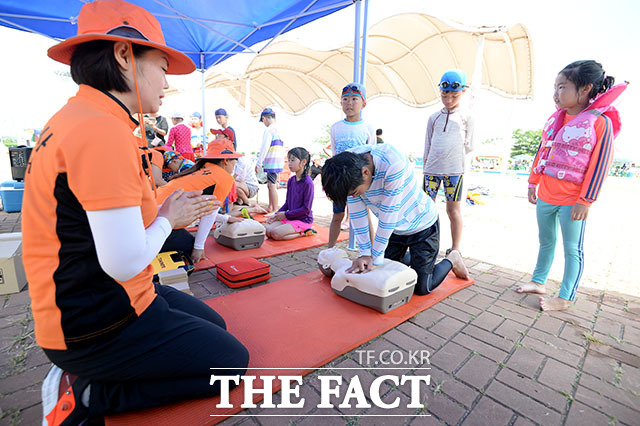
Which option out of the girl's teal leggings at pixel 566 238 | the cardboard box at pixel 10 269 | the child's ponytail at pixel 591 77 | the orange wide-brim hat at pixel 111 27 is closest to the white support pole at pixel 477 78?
the child's ponytail at pixel 591 77

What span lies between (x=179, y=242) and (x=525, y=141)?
164 ft

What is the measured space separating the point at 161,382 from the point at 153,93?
1.30 m

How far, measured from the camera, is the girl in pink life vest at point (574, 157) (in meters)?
2.28

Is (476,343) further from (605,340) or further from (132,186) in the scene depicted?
(132,186)

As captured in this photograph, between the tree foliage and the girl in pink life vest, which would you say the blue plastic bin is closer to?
the girl in pink life vest

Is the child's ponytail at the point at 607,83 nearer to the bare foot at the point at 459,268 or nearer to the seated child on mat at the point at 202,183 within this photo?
the bare foot at the point at 459,268

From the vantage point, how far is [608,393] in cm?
166

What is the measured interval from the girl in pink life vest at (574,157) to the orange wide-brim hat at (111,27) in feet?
9.69

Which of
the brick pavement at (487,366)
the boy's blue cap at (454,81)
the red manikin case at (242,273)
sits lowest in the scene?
the brick pavement at (487,366)

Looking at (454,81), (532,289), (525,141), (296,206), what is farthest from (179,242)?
(525,141)

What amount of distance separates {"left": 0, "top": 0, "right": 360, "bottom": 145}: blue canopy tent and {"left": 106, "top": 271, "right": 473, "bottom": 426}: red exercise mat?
3.68 m

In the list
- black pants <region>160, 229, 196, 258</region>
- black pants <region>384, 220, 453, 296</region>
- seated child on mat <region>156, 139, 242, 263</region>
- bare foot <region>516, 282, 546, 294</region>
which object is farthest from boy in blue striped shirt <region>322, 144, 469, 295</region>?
black pants <region>160, 229, 196, 258</region>

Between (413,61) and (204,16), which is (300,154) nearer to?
(204,16)

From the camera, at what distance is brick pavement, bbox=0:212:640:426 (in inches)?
58.0
